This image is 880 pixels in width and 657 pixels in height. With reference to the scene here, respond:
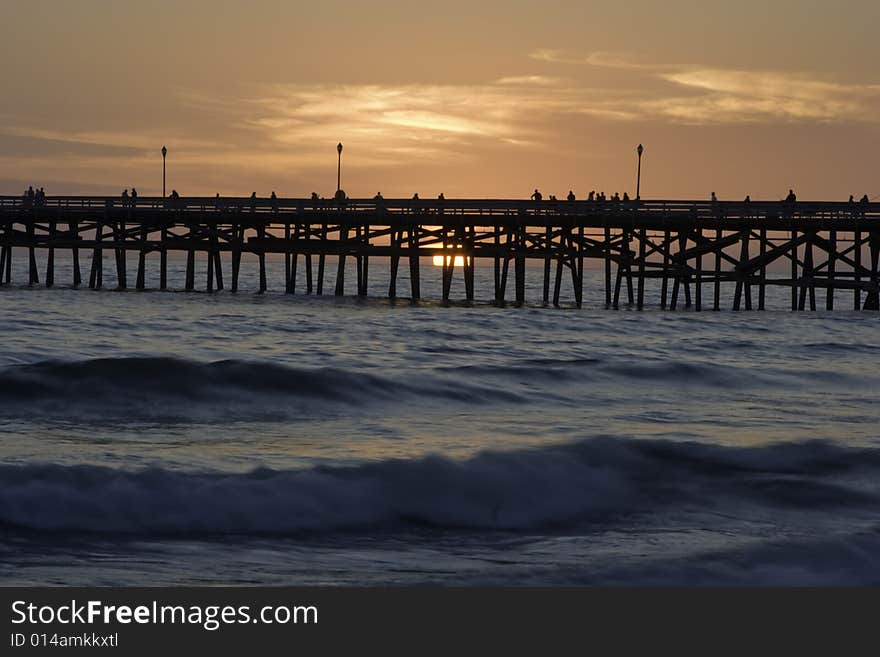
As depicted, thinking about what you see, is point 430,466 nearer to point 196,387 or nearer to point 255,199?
point 196,387

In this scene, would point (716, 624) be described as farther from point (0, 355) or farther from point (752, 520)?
point (0, 355)

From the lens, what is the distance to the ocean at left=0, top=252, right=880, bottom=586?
1051 centimetres

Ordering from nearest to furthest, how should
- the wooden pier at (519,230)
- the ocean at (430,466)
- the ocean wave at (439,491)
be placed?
the ocean at (430,466) → the ocean wave at (439,491) → the wooden pier at (519,230)

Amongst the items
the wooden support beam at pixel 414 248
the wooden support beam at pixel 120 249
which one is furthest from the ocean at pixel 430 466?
the wooden support beam at pixel 120 249

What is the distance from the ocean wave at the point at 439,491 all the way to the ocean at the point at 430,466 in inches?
1.4

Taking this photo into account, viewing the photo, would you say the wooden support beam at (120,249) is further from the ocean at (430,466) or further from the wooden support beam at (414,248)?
the ocean at (430,466)

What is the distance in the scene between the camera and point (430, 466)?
13.9 meters

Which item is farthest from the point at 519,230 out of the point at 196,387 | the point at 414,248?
the point at 196,387

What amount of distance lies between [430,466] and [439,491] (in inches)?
29.8

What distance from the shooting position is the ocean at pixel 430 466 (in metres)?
10.5

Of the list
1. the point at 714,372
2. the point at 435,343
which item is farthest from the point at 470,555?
the point at 435,343

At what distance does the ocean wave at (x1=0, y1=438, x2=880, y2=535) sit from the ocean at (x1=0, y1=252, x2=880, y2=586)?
0.03 meters

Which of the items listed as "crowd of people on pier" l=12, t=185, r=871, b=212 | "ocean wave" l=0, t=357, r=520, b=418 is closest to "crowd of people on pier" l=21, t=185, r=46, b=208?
"crowd of people on pier" l=12, t=185, r=871, b=212

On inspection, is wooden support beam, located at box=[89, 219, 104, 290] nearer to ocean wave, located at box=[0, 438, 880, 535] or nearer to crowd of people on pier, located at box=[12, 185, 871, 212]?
crowd of people on pier, located at box=[12, 185, 871, 212]
